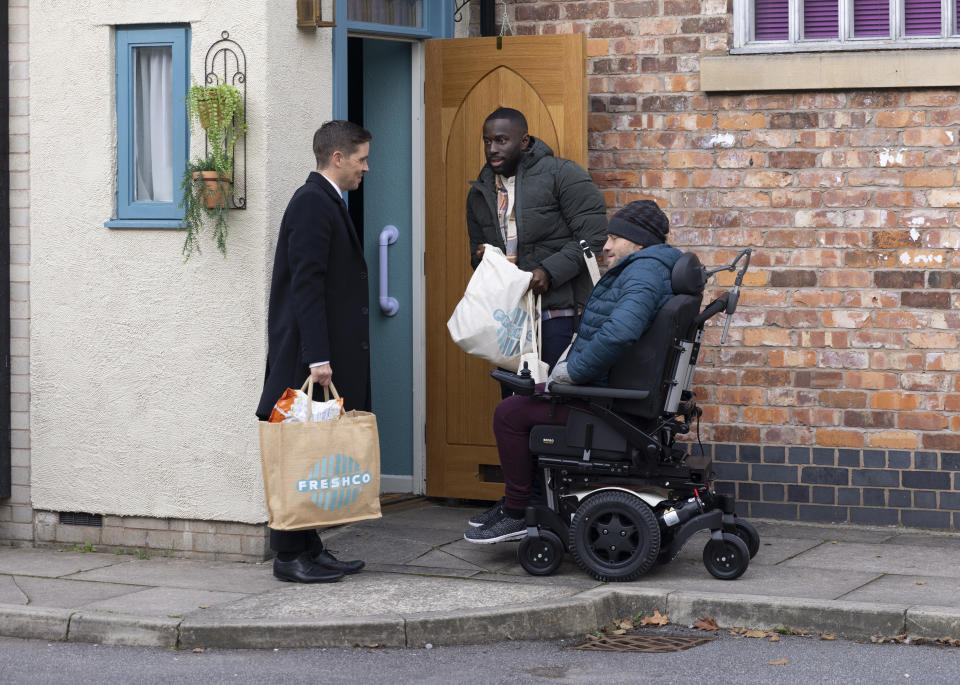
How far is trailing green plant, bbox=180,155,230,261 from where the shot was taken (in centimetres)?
714

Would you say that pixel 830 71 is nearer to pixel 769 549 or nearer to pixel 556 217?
pixel 556 217

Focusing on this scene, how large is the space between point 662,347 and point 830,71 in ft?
7.45

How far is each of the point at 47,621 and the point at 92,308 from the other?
A: 191cm

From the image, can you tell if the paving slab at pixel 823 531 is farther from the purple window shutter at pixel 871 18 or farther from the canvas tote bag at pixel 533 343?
the purple window shutter at pixel 871 18

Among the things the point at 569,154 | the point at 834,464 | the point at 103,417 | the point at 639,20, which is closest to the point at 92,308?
the point at 103,417

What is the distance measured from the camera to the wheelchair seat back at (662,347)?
650 centimetres

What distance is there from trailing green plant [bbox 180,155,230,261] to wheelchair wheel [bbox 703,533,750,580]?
107 inches

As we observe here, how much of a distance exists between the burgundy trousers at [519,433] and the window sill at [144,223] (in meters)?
1.87

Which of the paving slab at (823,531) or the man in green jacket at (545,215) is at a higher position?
the man in green jacket at (545,215)

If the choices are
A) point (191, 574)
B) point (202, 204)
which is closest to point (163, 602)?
point (191, 574)

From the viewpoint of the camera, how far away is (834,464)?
26.3 ft

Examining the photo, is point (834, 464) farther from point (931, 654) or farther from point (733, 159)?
point (931, 654)

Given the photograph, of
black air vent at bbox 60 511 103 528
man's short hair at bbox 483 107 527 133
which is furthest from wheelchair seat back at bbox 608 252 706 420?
black air vent at bbox 60 511 103 528

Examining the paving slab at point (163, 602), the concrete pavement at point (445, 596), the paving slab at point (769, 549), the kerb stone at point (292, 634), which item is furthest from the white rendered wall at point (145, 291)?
the paving slab at point (769, 549)
